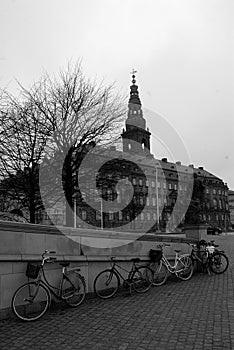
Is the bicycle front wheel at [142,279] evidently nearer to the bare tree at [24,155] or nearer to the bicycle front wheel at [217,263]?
the bicycle front wheel at [217,263]

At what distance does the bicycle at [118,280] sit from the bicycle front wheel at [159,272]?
0.49 metres

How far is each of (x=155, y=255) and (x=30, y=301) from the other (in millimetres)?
4414

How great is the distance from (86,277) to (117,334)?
3.09 metres

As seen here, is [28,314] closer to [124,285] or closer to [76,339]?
[76,339]

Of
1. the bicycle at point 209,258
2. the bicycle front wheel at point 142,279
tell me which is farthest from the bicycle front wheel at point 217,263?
the bicycle front wheel at point 142,279

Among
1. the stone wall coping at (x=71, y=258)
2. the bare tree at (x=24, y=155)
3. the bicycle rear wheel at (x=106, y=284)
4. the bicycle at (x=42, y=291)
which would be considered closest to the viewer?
the bicycle at (x=42, y=291)

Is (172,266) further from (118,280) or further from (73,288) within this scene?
(73,288)

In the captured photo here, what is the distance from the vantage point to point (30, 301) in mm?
7328

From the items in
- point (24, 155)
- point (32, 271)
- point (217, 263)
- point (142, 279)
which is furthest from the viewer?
point (24, 155)

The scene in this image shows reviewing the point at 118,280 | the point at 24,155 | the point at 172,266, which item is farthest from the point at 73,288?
the point at 24,155

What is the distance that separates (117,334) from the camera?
6.07 metres

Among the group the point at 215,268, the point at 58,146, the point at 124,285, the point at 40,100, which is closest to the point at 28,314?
the point at 124,285

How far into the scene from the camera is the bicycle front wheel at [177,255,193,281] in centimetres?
1165

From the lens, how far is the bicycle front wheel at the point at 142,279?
9711 millimetres
